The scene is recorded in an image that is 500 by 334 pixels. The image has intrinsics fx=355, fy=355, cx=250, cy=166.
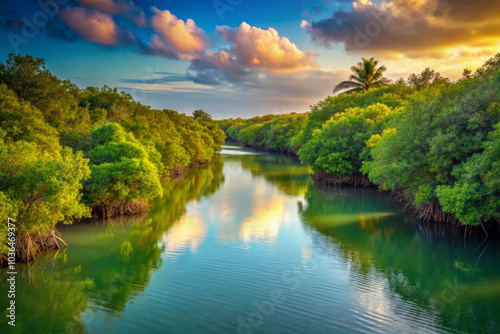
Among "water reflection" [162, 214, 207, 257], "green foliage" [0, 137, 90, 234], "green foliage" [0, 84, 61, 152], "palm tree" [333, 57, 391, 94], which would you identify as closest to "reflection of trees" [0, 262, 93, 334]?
"green foliage" [0, 137, 90, 234]

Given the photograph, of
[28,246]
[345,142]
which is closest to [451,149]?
[345,142]

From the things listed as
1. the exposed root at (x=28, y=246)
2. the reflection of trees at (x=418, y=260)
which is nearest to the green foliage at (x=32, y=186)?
the exposed root at (x=28, y=246)

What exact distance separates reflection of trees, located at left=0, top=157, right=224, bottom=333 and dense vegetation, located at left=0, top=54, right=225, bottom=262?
111 centimetres

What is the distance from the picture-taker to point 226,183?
129 feet

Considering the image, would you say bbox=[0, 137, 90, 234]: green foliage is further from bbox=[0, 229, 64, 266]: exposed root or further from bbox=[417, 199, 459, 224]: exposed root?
bbox=[417, 199, 459, 224]: exposed root

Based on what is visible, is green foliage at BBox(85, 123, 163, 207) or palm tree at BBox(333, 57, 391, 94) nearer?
green foliage at BBox(85, 123, 163, 207)

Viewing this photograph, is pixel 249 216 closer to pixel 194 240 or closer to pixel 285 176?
pixel 194 240

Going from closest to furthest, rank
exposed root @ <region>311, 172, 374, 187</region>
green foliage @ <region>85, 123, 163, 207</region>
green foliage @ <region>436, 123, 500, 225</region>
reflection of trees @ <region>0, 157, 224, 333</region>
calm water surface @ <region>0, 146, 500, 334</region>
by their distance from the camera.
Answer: calm water surface @ <region>0, 146, 500, 334</region>
reflection of trees @ <region>0, 157, 224, 333</region>
green foliage @ <region>436, 123, 500, 225</region>
green foliage @ <region>85, 123, 163, 207</region>
exposed root @ <region>311, 172, 374, 187</region>

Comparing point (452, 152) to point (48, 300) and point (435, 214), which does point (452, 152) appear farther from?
point (48, 300)

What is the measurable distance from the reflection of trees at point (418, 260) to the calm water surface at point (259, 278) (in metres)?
0.06

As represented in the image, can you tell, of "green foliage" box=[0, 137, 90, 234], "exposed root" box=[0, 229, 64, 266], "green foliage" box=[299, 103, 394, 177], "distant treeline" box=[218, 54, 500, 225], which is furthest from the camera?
"green foliage" box=[299, 103, 394, 177]

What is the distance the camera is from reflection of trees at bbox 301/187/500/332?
11.4 meters

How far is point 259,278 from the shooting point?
1330 cm

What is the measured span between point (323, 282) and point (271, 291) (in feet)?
7.03
